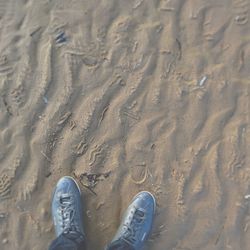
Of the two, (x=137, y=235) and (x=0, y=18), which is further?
(x=0, y=18)

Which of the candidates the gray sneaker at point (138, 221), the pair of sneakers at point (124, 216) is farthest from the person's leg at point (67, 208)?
the gray sneaker at point (138, 221)

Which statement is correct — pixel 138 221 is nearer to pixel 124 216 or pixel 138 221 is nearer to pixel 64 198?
pixel 124 216

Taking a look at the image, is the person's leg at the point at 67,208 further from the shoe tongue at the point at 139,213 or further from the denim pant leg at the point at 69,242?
the shoe tongue at the point at 139,213

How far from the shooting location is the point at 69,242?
Result: 2887 millimetres

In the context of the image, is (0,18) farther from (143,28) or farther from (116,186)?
(116,186)

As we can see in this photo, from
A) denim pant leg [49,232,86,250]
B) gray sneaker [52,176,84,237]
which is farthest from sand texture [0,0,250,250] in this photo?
denim pant leg [49,232,86,250]

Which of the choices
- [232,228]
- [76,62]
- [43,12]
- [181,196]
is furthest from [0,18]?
[232,228]

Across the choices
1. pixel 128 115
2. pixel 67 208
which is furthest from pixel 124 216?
pixel 128 115

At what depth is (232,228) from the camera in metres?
3.07

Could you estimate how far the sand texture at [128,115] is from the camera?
3.10m

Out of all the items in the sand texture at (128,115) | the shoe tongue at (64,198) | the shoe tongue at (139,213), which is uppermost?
the sand texture at (128,115)

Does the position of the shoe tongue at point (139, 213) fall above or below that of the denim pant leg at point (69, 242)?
above

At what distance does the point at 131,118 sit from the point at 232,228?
0.91 metres

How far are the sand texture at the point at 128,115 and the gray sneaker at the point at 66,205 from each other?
0.05m
